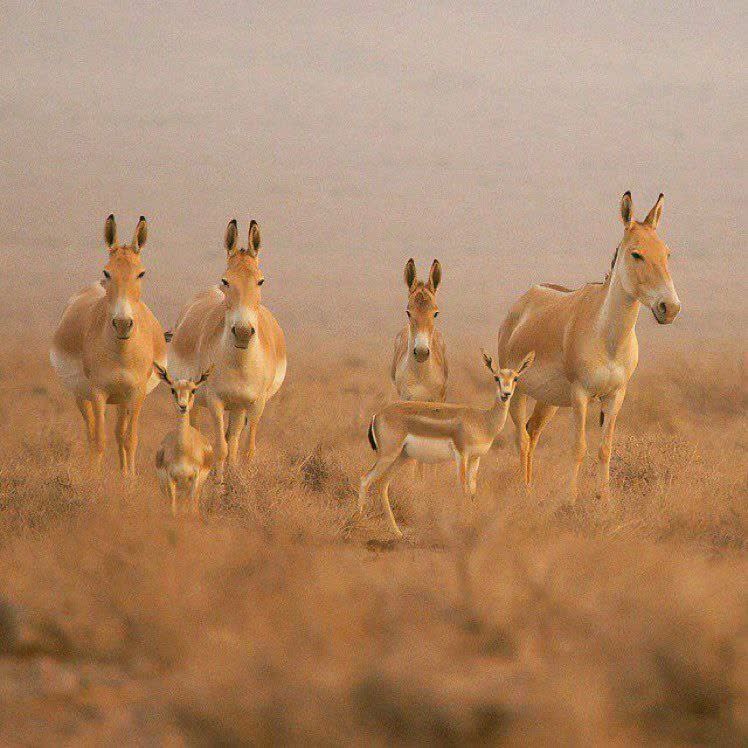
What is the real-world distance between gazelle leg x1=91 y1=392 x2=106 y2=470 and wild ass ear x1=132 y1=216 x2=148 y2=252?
5.07ft

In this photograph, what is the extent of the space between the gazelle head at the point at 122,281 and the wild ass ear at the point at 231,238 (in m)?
0.90

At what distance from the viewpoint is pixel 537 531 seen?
7.42m

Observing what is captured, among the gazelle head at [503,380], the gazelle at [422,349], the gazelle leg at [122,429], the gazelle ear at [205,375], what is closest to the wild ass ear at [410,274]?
the gazelle at [422,349]

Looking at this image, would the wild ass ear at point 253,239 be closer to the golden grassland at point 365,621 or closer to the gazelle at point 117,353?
the gazelle at point 117,353

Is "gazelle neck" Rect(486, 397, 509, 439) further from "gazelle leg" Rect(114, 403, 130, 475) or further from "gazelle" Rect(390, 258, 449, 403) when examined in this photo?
"gazelle leg" Rect(114, 403, 130, 475)

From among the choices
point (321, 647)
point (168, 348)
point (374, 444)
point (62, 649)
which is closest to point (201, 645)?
point (321, 647)

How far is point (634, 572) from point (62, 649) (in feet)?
10.5

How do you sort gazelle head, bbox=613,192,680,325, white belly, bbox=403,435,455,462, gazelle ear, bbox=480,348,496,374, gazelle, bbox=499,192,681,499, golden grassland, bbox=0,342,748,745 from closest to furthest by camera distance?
golden grassland, bbox=0,342,748,745, white belly, bbox=403,435,455,462, gazelle head, bbox=613,192,680,325, gazelle, bbox=499,192,681,499, gazelle ear, bbox=480,348,496,374

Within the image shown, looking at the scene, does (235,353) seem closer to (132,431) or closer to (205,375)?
(205,375)

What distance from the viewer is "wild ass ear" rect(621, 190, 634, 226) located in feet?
29.5

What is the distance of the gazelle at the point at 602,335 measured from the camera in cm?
873

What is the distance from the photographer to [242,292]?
902cm

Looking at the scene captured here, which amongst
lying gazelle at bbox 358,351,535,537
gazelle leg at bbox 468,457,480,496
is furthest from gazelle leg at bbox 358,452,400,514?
gazelle leg at bbox 468,457,480,496

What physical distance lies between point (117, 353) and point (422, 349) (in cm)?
308
